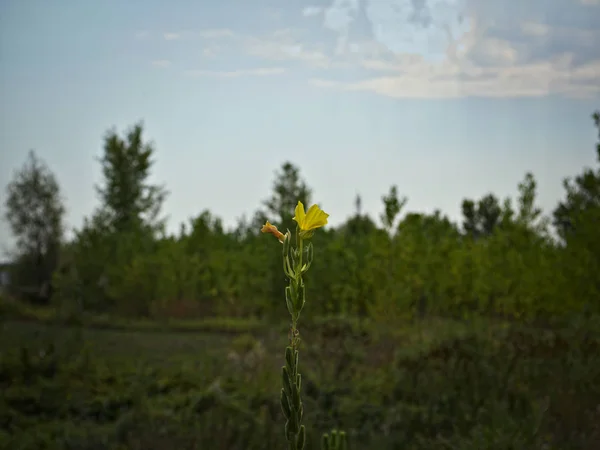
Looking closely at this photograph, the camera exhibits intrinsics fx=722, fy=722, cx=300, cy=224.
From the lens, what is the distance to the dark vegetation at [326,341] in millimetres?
5617

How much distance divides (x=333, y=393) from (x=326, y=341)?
2544 millimetres

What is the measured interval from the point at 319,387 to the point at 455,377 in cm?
130

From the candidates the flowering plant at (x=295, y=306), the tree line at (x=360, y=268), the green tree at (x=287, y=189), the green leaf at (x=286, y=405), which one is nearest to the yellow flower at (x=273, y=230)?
the flowering plant at (x=295, y=306)

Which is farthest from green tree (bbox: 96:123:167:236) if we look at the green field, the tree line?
the green field

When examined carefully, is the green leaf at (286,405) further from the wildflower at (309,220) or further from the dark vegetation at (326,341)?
the dark vegetation at (326,341)

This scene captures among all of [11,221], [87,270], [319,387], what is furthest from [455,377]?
[11,221]

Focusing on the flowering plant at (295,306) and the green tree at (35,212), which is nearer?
the flowering plant at (295,306)

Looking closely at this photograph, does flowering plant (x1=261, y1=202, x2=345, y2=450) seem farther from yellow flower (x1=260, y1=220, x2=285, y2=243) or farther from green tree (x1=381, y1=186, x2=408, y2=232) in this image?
green tree (x1=381, y1=186, x2=408, y2=232)

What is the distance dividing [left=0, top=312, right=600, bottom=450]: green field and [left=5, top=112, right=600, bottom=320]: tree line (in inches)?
53.9

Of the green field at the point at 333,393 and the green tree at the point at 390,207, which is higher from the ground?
the green tree at the point at 390,207

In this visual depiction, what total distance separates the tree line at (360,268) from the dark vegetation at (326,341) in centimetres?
5

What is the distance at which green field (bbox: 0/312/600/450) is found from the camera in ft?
17.1

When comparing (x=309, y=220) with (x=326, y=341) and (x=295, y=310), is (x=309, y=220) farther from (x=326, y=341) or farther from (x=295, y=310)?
(x=326, y=341)

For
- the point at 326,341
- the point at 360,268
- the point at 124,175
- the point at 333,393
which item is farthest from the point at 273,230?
the point at 124,175
